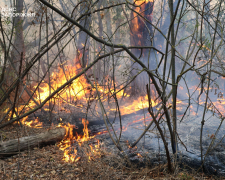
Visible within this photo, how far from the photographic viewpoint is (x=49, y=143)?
16.3 ft

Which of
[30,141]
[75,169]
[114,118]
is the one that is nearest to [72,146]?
[30,141]

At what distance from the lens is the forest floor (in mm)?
3260

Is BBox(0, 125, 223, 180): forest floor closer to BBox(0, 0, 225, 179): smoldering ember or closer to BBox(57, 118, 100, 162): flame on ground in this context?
BBox(0, 0, 225, 179): smoldering ember

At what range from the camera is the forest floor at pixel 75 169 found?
3.26 m

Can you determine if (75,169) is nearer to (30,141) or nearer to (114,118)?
(114,118)

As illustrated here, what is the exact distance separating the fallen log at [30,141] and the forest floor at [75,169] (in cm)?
15

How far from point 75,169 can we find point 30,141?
156 cm

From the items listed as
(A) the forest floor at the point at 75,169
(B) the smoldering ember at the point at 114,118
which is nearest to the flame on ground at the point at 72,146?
(B) the smoldering ember at the point at 114,118

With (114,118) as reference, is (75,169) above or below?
below

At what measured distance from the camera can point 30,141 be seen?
4543mm

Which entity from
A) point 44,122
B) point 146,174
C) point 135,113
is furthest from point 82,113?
point 146,174

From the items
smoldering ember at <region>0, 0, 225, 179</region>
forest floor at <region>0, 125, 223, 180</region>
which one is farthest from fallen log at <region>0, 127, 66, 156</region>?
forest floor at <region>0, 125, 223, 180</region>

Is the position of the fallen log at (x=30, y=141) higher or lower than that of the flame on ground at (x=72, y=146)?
higher

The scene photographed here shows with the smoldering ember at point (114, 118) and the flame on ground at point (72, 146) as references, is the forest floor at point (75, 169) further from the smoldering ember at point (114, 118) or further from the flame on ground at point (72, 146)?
the flame on ground at point (72, 146)
